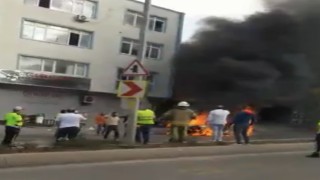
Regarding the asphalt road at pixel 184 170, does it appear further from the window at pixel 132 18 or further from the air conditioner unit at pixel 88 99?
the window at pixel 132 18

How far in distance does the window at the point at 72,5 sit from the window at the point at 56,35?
127 cm

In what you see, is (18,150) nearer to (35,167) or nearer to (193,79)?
(35,167)

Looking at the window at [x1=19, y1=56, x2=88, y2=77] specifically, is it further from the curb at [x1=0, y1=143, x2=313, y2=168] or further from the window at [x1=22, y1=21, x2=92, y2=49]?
the curb at [x1=0, y1=143, x2=313, y2=168]

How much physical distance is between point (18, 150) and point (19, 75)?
74.4 ft

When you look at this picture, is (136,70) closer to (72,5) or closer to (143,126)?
(143,126)

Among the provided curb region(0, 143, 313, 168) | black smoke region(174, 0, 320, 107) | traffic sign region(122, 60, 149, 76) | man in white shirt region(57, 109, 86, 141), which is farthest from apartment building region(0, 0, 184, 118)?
curb region(0, 143, 313, 168)

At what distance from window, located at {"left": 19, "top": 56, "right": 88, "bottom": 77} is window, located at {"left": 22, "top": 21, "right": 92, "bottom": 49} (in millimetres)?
1338

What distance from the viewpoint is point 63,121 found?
16.1 metres

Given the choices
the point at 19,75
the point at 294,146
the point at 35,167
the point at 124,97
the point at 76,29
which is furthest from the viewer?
the point at 76,29

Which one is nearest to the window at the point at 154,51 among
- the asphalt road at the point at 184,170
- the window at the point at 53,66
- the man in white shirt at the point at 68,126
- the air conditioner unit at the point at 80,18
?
the window at the point at 53,66

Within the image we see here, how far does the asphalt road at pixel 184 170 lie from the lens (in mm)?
9824

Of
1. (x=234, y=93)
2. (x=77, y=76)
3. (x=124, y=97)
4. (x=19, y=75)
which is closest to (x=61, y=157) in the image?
A: (x=124, y=97)

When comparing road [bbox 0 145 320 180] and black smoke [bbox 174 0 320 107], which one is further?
black smoke [bbox 174 0 320 107]

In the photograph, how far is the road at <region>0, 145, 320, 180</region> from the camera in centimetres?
984
